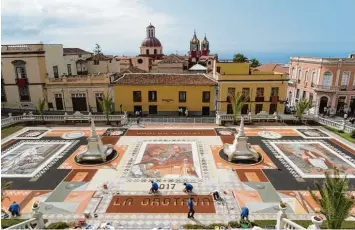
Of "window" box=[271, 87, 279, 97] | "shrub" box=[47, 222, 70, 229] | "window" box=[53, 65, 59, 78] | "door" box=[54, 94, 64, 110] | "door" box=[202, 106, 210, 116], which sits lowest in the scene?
"shrub" box=[47, 222, 70, 229]

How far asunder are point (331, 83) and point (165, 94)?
87.1 ft

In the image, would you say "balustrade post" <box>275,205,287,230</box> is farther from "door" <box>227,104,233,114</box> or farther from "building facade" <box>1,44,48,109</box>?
"building facade" <box>1,44,48,109</box>

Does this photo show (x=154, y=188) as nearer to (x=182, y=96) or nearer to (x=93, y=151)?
(x=93, y=151)

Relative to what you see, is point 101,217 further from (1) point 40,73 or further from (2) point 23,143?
(1) point 40,73

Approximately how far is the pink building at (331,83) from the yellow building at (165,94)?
55.9ft

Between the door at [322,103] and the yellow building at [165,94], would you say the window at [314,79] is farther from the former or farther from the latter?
the yellow building at [165,94]

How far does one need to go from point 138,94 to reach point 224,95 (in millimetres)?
13475

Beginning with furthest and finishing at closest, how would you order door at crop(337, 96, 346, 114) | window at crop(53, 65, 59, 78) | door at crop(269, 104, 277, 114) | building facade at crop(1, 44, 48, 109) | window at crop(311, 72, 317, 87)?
window at crop(53, 65, 59, 78)
window at crop(311, 72, 317, 87)
door at crop(337, 96, 346, 114)
door at crop(269, 104, 277, 114)
building facade at crop(1, 44, 48, 109)

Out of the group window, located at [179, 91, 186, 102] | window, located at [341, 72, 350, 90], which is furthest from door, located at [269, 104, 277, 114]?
window, located at [179, 91, 186, 102]

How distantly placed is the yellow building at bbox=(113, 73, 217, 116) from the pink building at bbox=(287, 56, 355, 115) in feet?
55.9

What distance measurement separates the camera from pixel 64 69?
147ft

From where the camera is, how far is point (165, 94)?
4016 cm

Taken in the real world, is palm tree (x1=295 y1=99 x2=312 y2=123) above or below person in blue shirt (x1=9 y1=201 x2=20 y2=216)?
above

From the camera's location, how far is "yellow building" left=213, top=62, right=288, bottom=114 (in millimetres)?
38500
